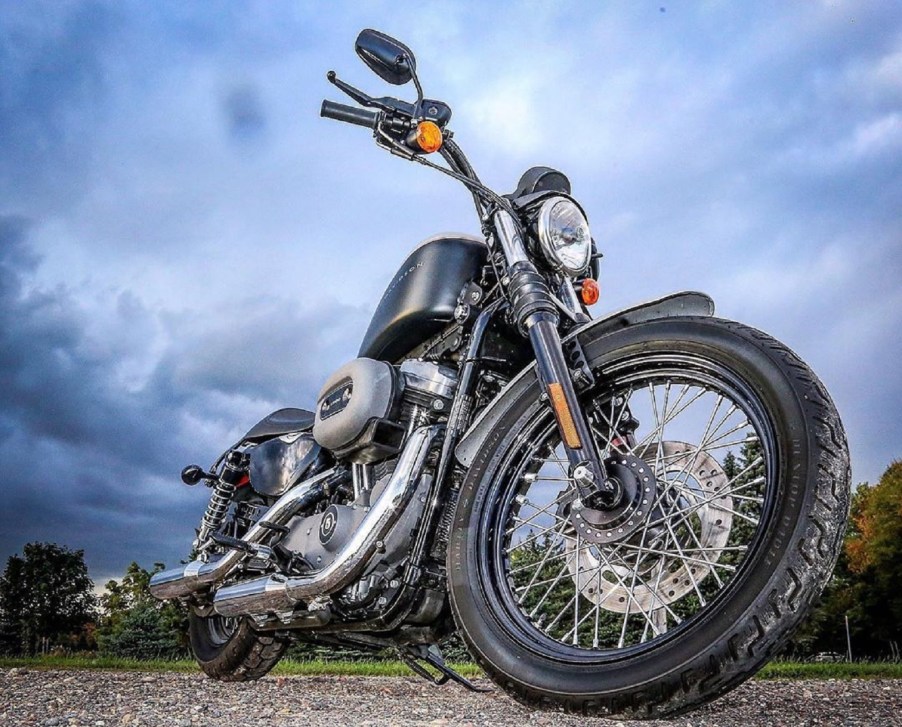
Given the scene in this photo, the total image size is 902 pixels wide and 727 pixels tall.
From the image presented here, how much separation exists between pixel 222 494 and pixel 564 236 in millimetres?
2865

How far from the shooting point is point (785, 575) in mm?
2254

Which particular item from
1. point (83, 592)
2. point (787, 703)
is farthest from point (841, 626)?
point (787, 703)

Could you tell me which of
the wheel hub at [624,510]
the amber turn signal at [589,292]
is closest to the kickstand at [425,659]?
the wheel hub at [624,510]

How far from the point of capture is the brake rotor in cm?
283

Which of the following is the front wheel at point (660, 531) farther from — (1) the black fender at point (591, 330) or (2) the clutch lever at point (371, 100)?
(2) the clutch lever at point (371, 100)

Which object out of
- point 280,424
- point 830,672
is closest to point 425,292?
point 280,424

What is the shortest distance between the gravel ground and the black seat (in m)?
1.48

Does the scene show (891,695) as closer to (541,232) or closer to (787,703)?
A: (787,703)

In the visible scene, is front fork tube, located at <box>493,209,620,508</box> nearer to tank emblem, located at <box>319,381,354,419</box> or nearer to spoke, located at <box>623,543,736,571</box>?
spoke, located at <box>623,543,736,571</box>

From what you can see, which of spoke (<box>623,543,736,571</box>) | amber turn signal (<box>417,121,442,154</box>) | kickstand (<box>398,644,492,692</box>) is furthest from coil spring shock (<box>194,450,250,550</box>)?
spoke (<box>623,543,736,571</box>)

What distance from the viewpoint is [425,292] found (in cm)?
383

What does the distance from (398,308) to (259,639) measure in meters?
2.44

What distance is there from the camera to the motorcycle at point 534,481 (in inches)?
94.3

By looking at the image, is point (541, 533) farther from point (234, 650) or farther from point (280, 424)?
point (234, 650)
